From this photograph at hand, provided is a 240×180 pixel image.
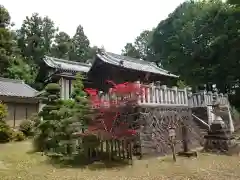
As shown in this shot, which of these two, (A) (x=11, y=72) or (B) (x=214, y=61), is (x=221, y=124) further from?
(A) (x=11, y=72)

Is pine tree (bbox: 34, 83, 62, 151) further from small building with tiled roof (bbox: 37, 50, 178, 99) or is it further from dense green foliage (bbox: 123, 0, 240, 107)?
dense green foliage (bbox: 123, 0, 240, 107)

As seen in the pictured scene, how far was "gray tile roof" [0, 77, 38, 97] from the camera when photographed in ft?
71.4

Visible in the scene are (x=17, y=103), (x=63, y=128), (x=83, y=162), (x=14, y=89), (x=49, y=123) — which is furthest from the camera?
(x=14, y=89)

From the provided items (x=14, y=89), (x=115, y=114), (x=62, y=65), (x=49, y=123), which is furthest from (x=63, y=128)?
(x=14, y=89)

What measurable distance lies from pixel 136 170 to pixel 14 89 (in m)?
17.9

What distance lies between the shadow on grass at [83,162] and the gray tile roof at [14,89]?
38.2 feet

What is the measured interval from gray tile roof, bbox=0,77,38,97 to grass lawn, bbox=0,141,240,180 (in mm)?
10741

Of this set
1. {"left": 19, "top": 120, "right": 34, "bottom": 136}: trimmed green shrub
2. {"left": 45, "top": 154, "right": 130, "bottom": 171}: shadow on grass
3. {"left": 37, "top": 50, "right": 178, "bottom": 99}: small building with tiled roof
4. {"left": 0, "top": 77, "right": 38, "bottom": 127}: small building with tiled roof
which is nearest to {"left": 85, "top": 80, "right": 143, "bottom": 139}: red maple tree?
{"left": 45, "top": 154, "right": 130, "bottom": 171}: shadow on grass

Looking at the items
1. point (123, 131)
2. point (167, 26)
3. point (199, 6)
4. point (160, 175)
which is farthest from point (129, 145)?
point (167, 26)

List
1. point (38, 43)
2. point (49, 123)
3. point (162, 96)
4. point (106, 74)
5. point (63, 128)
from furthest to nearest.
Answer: point (38, 43)
point (106, 74)
point (162, 96)
point (49, 123)
point (63, 128)

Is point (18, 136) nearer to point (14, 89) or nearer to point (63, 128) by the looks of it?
point (14, 89)

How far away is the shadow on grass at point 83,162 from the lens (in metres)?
10.6

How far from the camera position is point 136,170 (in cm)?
973

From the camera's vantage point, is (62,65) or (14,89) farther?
(62,65)
